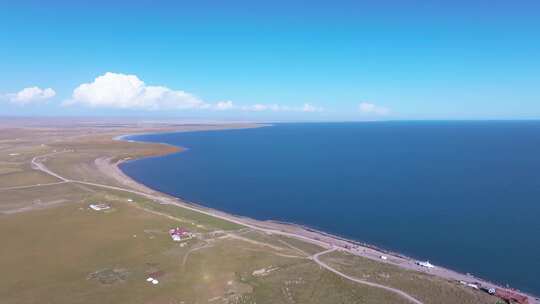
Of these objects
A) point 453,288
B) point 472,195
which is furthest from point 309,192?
point 453,288

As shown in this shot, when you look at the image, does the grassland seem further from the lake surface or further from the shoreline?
the lake surface

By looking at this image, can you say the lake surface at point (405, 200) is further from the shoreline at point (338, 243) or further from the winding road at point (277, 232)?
the winding road at point (277, 232)

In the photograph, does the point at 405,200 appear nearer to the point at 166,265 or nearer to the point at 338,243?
the point at 338,243

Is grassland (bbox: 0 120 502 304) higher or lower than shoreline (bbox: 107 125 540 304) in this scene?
higher

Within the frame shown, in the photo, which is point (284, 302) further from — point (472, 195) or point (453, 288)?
point (472, 195)

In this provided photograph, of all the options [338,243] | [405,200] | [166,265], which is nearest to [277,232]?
[338,243]

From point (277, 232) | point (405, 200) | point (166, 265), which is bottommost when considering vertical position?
point (277, 232)

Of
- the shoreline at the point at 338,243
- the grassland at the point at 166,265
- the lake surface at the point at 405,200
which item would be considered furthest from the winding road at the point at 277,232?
the lake surface at the point at 405,200

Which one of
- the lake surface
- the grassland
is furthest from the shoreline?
the lake surface
